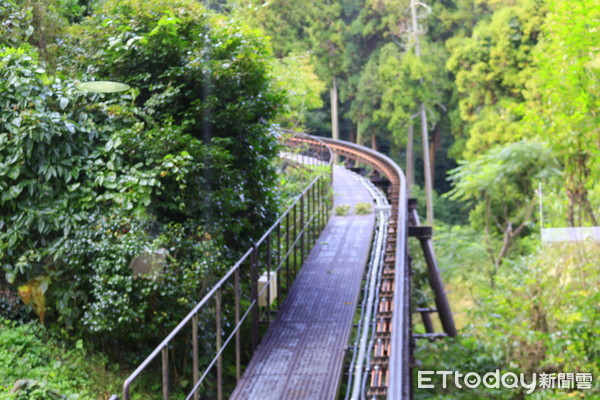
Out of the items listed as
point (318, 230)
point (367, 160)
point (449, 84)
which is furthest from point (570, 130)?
point (449, 84)

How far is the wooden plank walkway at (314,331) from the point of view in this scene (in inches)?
168

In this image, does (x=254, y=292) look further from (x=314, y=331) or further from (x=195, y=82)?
(x=195, y=82)

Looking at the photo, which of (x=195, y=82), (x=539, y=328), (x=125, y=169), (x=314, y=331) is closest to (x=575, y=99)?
(x=539, y=328)

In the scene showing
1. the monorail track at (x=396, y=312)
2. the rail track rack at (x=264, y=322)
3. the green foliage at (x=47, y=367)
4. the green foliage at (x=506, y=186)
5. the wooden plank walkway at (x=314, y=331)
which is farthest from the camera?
the green foliage at (x=506, y=186)

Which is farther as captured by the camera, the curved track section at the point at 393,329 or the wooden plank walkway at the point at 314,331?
the wooden plank walkway at the point at 314,331

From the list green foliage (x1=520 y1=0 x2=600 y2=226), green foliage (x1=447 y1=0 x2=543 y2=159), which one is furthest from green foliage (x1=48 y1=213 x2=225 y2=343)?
green foliage (x1=447 y1=0 x2=543 y2=159)

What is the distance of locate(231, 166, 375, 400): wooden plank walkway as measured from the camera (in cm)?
427

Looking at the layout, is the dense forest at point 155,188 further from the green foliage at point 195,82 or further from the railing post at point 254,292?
the railing post at point 254,292

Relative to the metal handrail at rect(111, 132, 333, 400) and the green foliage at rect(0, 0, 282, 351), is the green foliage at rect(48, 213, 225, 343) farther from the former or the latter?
the metal handrail at rect(111, 132, 333, 400)

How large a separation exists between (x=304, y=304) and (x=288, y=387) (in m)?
1.61

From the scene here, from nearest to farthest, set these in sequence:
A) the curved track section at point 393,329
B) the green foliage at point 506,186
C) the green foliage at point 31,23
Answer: the curved track section at point 393,329
the green foliage at point 31,23
the green foliage at point 506,186

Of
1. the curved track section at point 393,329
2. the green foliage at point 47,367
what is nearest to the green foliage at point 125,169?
the green foliage at point 47,367

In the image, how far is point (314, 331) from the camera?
5207 mm

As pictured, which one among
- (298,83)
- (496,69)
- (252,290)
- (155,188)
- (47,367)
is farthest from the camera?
(496,69)
